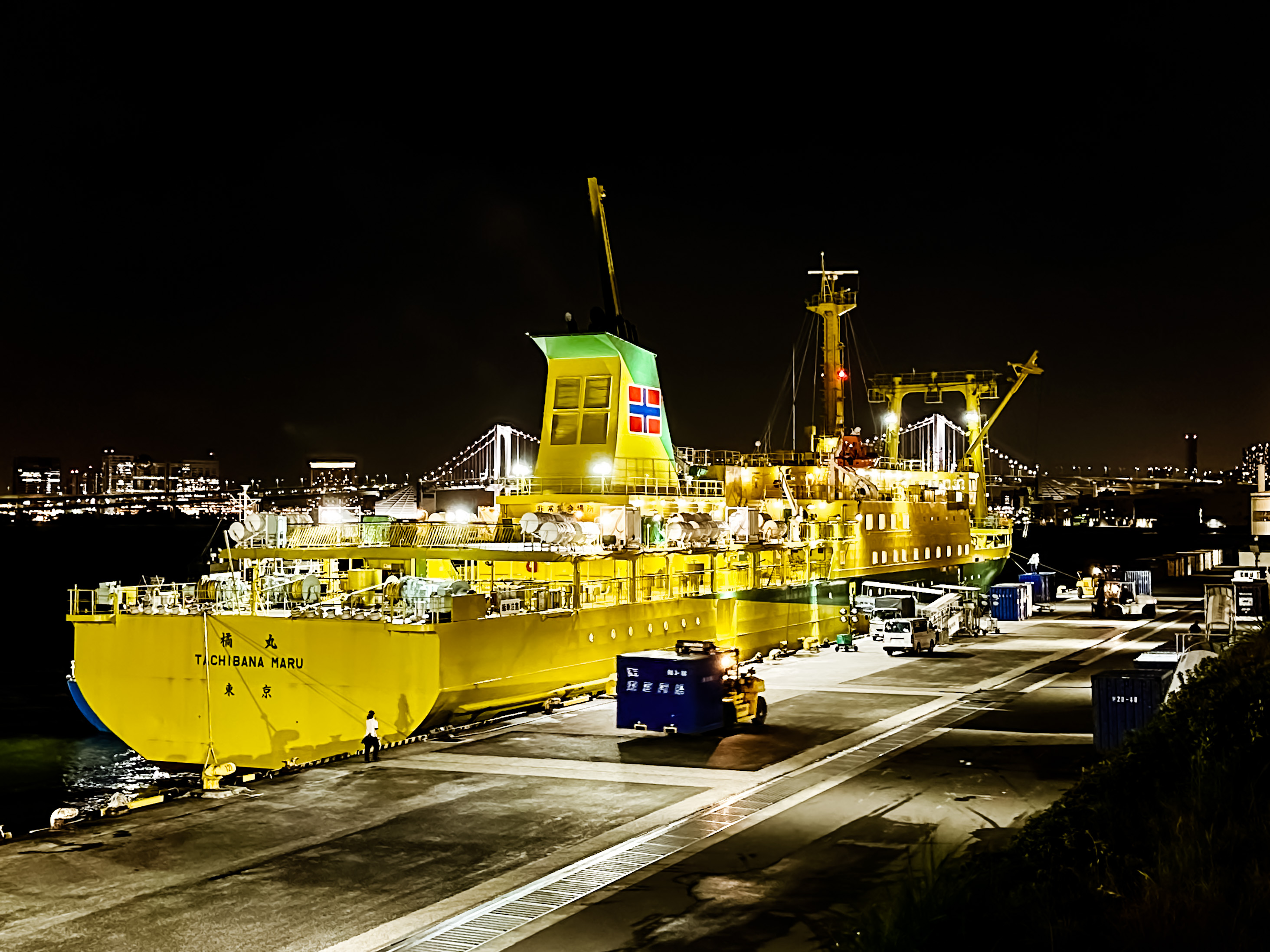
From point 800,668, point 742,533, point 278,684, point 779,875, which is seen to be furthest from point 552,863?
point 742,533

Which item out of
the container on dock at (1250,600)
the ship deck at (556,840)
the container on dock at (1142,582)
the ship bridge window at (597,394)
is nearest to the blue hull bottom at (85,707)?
the ship deck at (556,840)

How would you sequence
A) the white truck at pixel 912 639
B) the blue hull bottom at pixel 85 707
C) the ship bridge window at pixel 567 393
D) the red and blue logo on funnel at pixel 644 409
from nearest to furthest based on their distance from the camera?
the blue hull bottom at pixel 85 707 → the red and blue logo on funnel at pixel 644 409 → the ship bridge window at pixel 567 393 → the white truck at pixel 912 639

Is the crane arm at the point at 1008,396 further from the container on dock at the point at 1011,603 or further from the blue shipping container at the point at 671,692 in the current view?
the blue shipping container at the point at 671,692

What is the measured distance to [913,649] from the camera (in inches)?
1310

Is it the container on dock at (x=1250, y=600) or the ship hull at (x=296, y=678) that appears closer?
the ship hull at (x=296, y=678)

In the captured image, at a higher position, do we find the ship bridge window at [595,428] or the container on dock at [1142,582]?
the ship bridge window at [595,428]

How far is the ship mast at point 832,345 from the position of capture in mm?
50969

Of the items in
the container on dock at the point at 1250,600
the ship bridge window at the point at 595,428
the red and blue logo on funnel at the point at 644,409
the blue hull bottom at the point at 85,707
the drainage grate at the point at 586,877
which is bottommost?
the drainage grate at the point at 586,877

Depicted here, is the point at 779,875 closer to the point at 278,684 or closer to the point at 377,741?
the point at 377,741

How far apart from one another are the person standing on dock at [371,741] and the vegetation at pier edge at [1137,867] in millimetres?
9450

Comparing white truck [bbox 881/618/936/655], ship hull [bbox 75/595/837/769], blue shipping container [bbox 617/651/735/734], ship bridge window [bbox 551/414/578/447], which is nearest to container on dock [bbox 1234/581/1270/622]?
white truck [bbox 881/618/936/655]

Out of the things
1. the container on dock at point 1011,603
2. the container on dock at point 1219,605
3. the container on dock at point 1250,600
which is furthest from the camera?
the container on dock at point 1011,603

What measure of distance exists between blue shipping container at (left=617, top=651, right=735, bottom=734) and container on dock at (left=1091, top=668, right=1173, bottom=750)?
6.18 meters

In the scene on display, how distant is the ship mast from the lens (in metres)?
51.0
